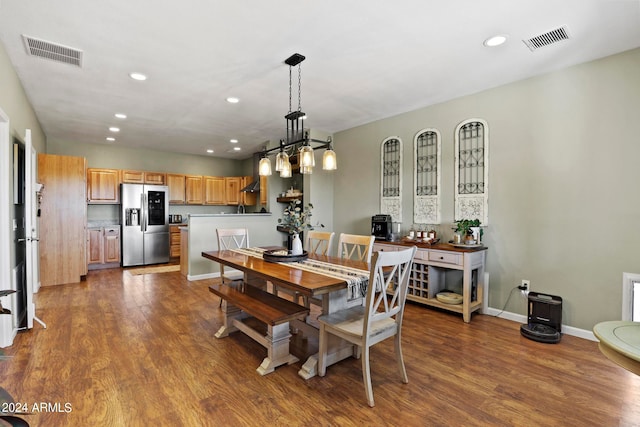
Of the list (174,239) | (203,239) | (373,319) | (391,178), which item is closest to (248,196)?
(174,239)

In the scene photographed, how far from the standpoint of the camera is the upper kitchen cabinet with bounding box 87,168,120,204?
253 inches

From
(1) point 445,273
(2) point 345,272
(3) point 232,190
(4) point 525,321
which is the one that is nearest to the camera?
(2) point 345,272

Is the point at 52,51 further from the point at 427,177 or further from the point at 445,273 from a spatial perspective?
the point at 445,273

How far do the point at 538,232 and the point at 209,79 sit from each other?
3843 millimetres

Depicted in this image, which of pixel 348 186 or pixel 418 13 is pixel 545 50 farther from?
pixel 348 186

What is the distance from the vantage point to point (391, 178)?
4.64m

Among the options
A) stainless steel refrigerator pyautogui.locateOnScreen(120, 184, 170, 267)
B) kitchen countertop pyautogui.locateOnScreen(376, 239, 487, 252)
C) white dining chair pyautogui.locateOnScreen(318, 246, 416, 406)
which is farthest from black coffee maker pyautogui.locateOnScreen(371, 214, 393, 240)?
stainless steel refrigerator pyautogui.locateOnScreen(120, 184, 170, 267)

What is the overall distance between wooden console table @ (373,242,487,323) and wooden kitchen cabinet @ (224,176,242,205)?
527 centimetres

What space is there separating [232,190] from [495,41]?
22.5ft

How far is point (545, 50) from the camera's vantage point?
2744mm

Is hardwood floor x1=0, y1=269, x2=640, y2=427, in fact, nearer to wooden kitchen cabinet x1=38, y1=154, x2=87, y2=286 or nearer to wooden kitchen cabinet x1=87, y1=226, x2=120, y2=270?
wooden kitchen cabinet x1=38, y1=154, x2=87, y2=286

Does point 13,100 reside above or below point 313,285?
above

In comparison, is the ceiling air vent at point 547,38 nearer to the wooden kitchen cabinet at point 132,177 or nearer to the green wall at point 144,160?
the wooden kitchen cabinet at point 132,177

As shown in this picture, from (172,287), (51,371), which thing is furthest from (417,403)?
(172,287)
